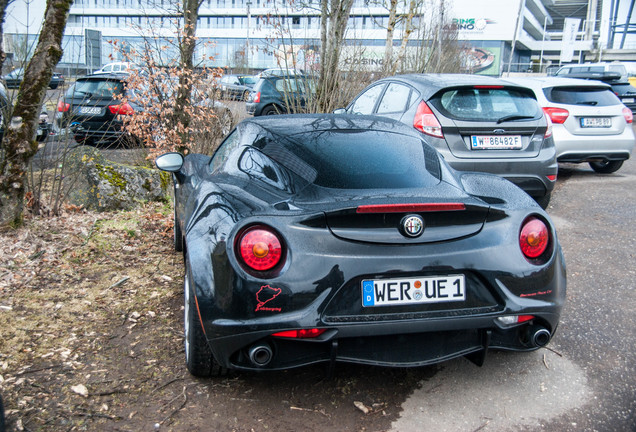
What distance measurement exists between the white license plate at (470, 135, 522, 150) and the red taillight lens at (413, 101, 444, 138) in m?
0.37

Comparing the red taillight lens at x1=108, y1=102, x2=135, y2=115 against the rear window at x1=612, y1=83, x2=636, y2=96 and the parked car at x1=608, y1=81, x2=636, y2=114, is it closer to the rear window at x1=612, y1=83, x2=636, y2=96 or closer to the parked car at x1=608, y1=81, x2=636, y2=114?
the parked car at x1=608, y1=81, x2=636, y2=114

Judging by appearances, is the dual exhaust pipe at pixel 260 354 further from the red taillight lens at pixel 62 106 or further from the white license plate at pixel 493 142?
the red taillight lens at pixel 62 106

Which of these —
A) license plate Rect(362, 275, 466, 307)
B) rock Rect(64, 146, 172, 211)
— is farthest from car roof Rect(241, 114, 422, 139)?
rock Rect(64, 146, 172, 211)

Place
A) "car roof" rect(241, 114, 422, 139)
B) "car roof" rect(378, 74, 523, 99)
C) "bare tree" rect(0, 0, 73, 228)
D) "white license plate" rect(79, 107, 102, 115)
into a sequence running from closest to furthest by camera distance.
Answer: "car roof" rect(241, 114, 422, 139) → "bare tree" rect(0, 0, 73, 228) → "car roof" rect(378, 74, 523, 99) → "white license plate" rect(79, 107, 102, 115)

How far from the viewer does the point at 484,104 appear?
623cm

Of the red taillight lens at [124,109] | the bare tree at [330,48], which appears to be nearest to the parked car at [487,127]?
the red taillight lens at [124,109]

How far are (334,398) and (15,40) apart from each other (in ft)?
15.9

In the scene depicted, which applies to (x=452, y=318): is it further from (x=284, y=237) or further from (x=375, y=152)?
(x=375, y=152)

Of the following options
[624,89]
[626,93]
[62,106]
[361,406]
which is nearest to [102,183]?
[62,106]

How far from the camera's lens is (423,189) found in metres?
2.93

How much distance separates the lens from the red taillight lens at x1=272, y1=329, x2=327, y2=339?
8.28 feet

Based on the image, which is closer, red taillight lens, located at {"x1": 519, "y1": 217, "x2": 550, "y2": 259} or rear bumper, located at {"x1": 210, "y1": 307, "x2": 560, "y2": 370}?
rear bumper, located at {"x1": 210, "y1": 307, "x2": 560, "y2": 370}

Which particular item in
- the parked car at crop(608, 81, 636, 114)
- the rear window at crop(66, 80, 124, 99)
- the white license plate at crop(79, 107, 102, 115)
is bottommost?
the white license plate at crop(79, 107, 102, 115)

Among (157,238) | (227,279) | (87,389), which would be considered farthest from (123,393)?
(157,238)
